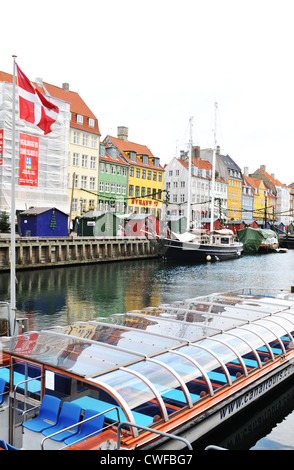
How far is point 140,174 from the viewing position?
239 feet

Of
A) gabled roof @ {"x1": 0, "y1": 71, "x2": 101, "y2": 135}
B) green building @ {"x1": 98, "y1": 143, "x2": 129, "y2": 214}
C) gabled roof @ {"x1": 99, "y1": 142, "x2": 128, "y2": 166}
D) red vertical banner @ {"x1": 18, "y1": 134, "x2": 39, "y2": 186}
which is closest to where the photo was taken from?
red vertical banner @ {"x1": 18, "y1": 134, "x2": 39, "y2": 186}

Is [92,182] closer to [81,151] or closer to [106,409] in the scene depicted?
[81,151]

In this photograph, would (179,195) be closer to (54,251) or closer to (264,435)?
(54,251)

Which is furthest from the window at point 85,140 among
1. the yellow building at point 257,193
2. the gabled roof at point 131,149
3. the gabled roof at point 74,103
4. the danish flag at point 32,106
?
the yellow building at point 257,193

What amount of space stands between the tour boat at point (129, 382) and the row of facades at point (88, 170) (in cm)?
3581

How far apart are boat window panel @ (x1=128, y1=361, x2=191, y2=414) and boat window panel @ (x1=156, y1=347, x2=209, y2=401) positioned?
303mm

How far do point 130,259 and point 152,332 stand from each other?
38941 mm

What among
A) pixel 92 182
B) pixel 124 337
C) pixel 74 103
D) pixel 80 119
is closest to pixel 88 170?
pixel 92 182

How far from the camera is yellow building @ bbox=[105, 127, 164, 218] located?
70.9 metres

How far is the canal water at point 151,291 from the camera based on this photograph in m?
9.94

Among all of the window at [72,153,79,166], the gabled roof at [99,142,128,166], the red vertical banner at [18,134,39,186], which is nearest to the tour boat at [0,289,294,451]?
the red vertical banner at [18,134,39,186]

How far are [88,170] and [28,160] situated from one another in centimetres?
1771

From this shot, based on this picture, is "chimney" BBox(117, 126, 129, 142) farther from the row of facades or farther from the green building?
the green building

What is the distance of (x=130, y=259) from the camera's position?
49.1 metres
